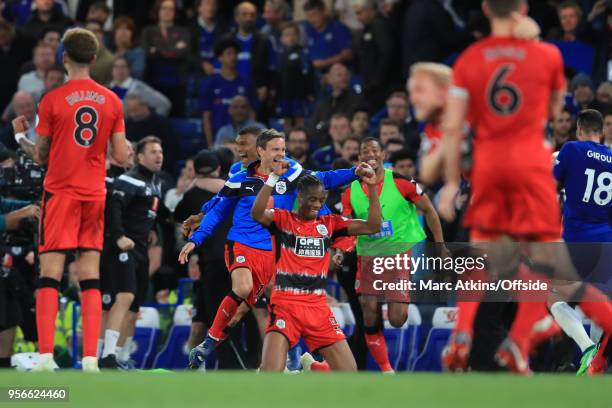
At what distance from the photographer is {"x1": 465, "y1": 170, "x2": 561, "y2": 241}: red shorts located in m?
8.05

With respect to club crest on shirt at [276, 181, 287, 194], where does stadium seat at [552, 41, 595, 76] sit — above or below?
above

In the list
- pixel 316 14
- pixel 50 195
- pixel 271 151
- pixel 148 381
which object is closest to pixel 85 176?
pixel 50 195

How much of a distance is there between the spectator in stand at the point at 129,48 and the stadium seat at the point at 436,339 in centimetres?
677

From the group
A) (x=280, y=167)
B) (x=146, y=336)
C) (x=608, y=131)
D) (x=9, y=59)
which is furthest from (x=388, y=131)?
(x=9, y=59)

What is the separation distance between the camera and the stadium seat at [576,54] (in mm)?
17188

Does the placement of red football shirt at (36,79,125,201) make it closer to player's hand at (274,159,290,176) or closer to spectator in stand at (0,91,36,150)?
player's hand at (274,159,290,176)

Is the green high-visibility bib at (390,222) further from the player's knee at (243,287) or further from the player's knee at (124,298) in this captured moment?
the player's knee at (124,298)

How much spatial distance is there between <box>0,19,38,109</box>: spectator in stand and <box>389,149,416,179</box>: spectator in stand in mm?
7585

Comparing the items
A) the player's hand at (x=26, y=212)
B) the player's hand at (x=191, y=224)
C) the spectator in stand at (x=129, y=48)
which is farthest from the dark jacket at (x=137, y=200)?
the spectator in stand at (x=129, y=48)

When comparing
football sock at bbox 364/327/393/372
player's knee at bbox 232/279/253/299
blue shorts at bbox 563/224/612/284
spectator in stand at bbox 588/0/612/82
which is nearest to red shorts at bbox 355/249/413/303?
football sock at bbox 364/327/393/372

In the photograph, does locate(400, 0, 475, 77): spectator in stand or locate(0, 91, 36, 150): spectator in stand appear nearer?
locate(0, 91, 36, 150): spectator in stand

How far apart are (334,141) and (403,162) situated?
2143 millimetres

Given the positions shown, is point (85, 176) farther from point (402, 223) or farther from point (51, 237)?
point (402, 223)

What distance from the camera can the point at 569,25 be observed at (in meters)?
17.2
